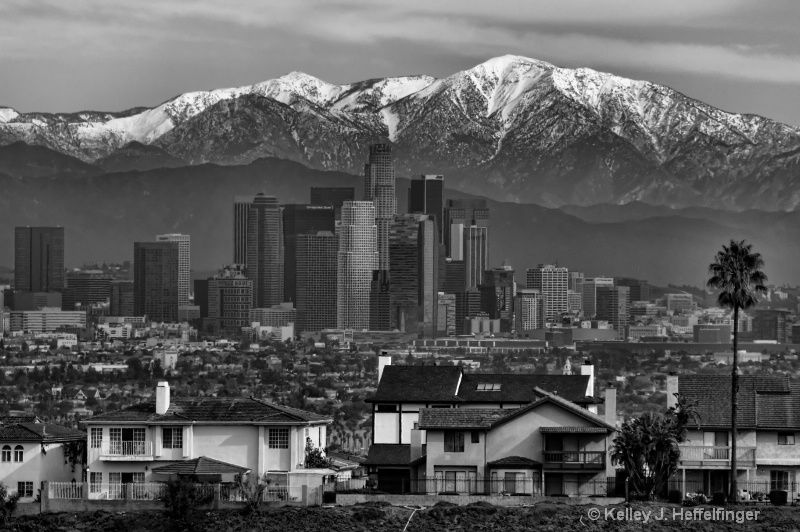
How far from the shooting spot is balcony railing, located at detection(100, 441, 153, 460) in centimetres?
8469

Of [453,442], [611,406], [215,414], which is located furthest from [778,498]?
[215,414]

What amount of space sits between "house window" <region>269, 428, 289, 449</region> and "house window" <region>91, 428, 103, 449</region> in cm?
705

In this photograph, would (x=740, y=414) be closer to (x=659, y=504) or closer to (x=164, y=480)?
(x=659, y=504)

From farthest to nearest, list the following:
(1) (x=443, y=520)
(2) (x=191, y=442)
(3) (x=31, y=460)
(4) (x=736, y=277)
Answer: (4) (x=736, y=277), (3) (x=31, y=460), (2) (x=191, y=442), (1) (x=443, y=520)

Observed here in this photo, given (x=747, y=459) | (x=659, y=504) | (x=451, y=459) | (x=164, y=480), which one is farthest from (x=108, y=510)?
(x=747, y=459)

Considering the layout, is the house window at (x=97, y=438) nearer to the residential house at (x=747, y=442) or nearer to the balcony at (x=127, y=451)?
the balcony at (x=127, y=451)

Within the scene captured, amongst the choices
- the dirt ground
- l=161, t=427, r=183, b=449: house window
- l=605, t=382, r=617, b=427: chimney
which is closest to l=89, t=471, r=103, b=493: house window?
l=161, t=427, r=183, b=449: house window

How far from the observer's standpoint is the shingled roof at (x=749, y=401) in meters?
87.5

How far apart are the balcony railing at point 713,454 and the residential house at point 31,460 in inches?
993

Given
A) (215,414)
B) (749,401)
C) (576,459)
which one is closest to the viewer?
(576,459)

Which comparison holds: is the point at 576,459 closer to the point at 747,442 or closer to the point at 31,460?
the point at 747,442

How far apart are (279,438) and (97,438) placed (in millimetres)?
7551

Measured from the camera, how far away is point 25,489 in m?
84.6

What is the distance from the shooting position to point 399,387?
9894 centimetres
